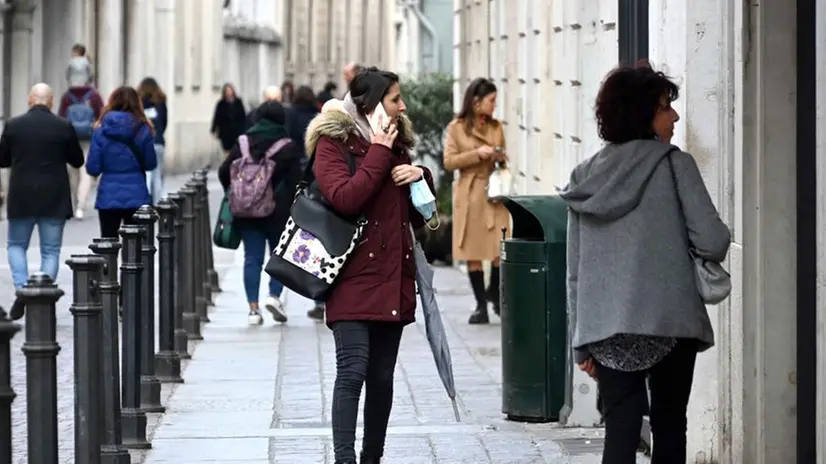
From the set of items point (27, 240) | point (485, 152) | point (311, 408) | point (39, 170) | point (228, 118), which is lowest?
point (311, 408)

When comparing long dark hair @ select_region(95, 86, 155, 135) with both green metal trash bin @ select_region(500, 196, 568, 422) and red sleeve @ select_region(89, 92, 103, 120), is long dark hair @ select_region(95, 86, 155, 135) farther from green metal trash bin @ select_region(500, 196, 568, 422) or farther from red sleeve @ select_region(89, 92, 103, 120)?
red sleeve @ select_region(89, 92, 103, 120)

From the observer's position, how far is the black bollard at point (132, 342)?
30.6ft

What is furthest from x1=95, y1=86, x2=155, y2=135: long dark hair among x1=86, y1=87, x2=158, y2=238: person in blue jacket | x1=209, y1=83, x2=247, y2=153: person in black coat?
x1=209, y1=83, x2=247, y2=153: person in black coat

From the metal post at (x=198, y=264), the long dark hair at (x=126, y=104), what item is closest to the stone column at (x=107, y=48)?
the metal post at (x=198, y=264)

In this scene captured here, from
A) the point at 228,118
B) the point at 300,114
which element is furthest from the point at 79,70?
the point at 300,114

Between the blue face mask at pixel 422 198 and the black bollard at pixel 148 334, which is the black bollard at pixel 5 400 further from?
the black bollard at pixel 148 334

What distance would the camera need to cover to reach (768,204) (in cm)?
767

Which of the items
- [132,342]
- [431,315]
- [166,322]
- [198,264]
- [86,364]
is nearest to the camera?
[86,364]

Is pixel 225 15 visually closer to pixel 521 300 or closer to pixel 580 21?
pixel 580 21

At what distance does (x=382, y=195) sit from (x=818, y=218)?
1870 millimetres

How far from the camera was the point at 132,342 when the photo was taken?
945 centimetres

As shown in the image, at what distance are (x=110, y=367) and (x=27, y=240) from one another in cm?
701

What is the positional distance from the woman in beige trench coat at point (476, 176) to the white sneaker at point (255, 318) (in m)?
1.54

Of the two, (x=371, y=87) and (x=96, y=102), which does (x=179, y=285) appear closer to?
(x=371, y=87)
